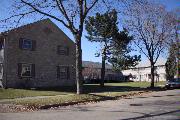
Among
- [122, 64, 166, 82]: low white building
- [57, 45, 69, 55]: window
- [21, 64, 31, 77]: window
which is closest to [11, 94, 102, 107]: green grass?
[21, 64, 31, 77]: window

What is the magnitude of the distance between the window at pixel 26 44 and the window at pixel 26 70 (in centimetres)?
184

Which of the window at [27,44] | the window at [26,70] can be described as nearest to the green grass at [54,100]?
the window at [26,70]

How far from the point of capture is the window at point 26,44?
34.0 meters

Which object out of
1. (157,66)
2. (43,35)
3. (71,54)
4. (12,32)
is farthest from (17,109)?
(157,66)

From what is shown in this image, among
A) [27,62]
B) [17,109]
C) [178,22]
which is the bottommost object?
[17,109]

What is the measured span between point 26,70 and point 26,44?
109 inches

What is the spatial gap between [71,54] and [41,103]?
20.8m

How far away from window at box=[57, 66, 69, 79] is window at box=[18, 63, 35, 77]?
3.91 m

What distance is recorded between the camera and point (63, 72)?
127 ft

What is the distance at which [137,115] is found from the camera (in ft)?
45.5

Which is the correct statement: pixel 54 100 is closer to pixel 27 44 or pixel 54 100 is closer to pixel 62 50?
pixel 27 44

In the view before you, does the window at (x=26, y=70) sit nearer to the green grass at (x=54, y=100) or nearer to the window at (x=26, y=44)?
the window at (x=26, y=44)

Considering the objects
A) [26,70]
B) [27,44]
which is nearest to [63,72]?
[26,70]

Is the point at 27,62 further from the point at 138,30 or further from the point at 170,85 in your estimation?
the point at 170,85
